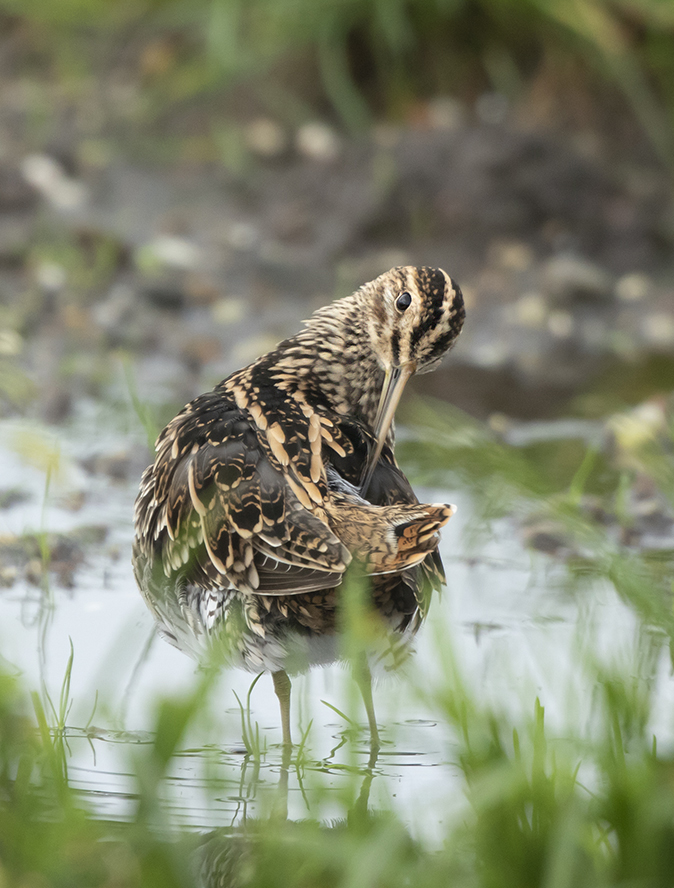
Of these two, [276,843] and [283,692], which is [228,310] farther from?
[276,843]

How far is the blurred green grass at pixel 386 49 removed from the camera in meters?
9.04

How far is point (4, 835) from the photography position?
256 centimetres

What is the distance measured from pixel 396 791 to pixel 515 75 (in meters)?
6.92

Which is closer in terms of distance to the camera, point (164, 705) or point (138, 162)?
point (164, 705)

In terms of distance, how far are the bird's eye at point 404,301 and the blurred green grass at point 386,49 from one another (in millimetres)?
4943

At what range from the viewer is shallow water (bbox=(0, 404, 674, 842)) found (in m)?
2.94

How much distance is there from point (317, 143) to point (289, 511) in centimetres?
593

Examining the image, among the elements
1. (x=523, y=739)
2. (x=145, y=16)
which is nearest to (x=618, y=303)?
(x=145, y=16)

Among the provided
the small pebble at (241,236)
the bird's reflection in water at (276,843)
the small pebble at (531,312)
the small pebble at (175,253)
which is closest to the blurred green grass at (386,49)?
the small pebble at (241,236)

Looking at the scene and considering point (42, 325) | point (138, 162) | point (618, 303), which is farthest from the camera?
point (138, 162)

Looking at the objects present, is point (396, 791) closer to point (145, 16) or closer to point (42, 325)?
point (42, 325)

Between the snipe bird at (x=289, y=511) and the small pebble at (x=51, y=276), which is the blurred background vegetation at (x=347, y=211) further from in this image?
the snipe bird at (x=289, y=511)

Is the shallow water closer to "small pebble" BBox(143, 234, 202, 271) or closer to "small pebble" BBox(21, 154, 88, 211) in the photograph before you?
"small pebble" BBox(143, 234, 202, 271)

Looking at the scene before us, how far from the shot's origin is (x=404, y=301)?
14.9ft
